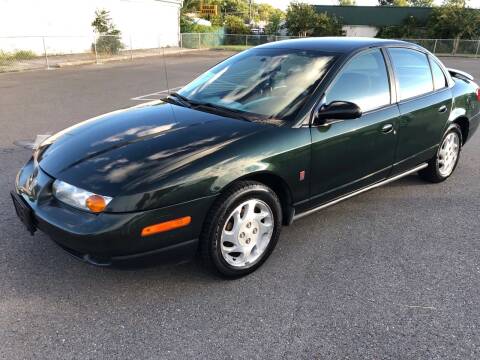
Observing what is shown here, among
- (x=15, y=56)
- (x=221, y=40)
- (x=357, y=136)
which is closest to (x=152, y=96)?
(x=357, y=136)

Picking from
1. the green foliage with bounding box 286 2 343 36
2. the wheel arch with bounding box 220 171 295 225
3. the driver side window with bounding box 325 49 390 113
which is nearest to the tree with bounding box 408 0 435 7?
the green foliage with bounding box 286 2 343 36

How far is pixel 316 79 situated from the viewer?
3.51 m

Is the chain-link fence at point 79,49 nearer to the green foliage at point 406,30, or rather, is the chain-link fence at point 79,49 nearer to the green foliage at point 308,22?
the green foliage at point 406,30

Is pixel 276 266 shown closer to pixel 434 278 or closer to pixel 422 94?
pixel 434 278

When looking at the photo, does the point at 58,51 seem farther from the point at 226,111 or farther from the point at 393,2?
the point at 393,2

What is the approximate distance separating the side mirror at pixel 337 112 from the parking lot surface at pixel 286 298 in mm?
1070

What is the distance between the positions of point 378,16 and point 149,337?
4998cm

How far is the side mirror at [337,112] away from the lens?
10.8 feet

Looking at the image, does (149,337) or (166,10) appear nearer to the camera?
(149,337)

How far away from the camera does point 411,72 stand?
4328mm

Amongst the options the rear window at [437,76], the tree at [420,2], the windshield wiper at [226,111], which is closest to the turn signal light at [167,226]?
the windshield wiper at [226,111]

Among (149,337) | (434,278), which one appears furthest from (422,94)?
(149,337)

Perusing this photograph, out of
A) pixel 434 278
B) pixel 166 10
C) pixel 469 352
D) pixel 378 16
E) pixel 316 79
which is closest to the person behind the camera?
pixel 469 352

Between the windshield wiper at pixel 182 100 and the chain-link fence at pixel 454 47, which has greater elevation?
the windshield wiper at pixel 182 100
